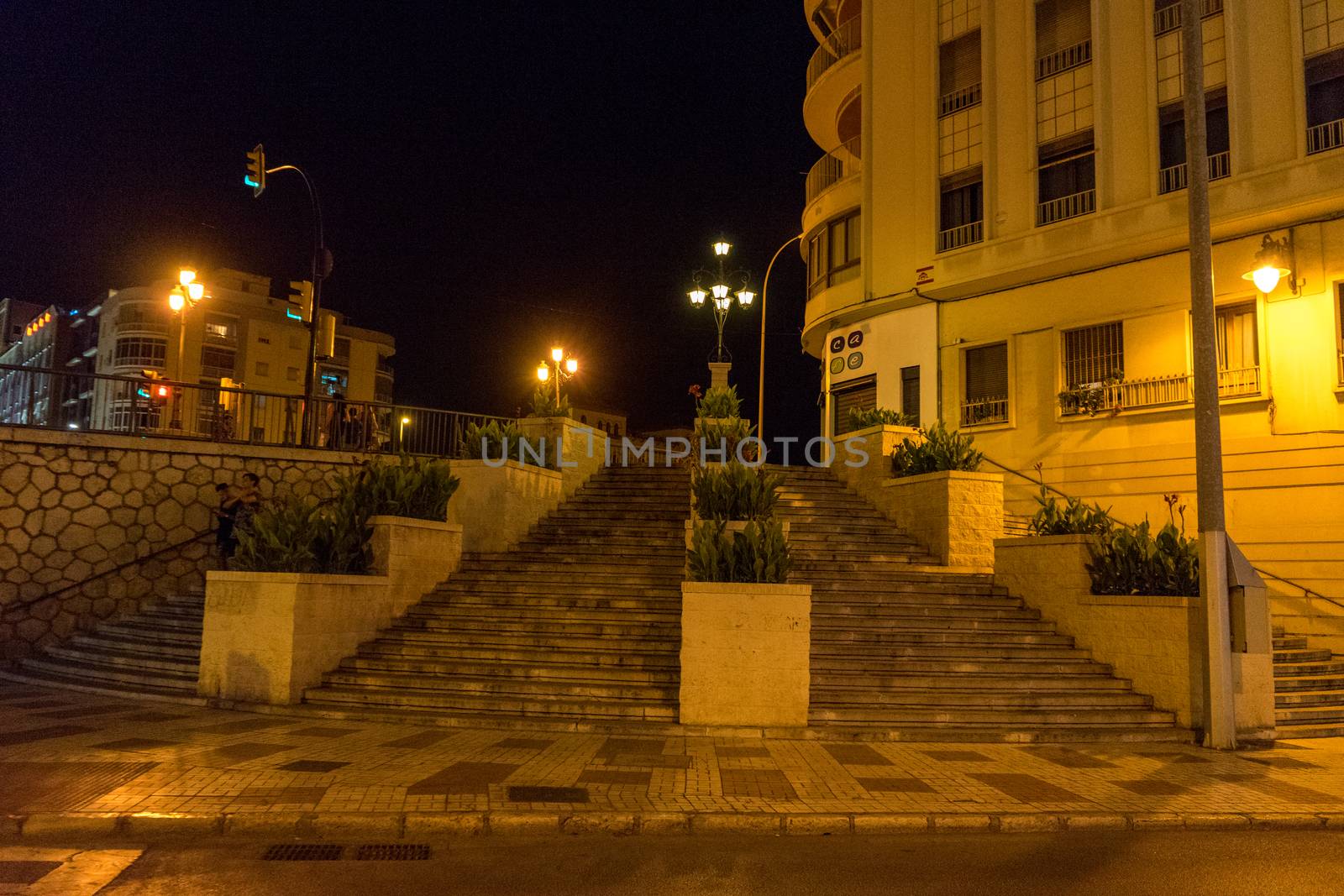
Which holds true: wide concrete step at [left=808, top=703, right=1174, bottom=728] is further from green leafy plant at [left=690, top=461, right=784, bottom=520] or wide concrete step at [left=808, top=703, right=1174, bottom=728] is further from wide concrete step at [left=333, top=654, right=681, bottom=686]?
green leafy plant at [left=690, top=461, right=784, bottom=520]

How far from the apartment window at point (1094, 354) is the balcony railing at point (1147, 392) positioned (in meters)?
0.28

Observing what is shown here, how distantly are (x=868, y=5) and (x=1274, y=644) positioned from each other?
1847 cm

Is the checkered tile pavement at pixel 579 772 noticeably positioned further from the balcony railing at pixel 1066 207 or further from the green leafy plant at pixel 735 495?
the balcony railing at pixel 1066 207

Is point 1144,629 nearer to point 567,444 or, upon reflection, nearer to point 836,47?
point 567,444

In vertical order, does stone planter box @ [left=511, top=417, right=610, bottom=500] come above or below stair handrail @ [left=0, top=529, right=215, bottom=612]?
above

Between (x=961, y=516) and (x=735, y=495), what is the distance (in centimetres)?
442

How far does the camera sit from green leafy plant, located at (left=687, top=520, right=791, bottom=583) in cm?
987

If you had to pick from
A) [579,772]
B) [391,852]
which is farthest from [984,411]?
[391,852]

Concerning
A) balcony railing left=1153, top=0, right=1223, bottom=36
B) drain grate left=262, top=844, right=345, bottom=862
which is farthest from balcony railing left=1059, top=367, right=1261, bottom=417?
drain grate left=262, top=844, right=345, bottom=862

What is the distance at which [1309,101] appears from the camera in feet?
52.3

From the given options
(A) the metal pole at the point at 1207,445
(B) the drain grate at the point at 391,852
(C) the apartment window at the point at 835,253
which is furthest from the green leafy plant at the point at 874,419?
(B) the drain grate at the point at 391,852

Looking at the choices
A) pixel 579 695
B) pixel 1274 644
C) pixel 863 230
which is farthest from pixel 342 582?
pixel 863 230

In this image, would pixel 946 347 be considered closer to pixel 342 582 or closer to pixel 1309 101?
pixel 1309 101

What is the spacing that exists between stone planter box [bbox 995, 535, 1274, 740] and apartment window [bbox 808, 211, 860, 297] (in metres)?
13.2
